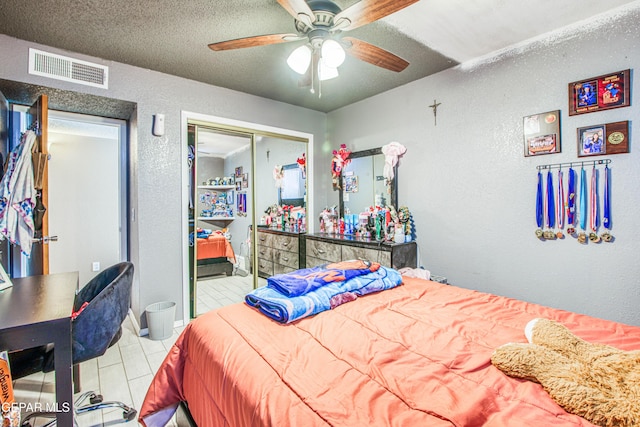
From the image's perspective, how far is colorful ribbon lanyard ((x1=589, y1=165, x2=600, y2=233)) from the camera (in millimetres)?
2068

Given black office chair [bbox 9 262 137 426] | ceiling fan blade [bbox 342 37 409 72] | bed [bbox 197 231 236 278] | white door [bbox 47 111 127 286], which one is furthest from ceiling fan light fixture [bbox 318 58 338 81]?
white door [bbox 47 111 127 286]

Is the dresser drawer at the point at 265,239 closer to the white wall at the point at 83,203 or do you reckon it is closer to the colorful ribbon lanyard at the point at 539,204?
the white wall at the point at 83,203

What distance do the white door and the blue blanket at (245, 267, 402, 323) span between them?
2.82m

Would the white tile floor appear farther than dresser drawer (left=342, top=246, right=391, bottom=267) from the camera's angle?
No

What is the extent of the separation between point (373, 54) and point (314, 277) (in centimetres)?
153

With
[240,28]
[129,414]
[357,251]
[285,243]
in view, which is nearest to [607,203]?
[357,251]

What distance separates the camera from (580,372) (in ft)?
3.03

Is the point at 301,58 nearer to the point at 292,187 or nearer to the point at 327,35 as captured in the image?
the point at 327,35

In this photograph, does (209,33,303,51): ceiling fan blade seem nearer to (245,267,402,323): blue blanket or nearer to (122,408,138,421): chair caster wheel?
(245,267,402,323): blue blanket

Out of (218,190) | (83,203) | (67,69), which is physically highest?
(67,69)

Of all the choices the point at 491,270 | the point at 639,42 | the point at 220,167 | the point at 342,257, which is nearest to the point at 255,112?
the point at 220,167

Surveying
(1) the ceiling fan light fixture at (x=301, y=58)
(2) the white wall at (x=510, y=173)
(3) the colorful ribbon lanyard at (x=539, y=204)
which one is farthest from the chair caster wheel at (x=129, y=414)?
(3) the colorful ribbon lanyard at (x=539, y=204)

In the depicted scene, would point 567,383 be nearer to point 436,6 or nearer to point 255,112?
point 436,6

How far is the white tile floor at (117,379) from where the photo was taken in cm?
176
